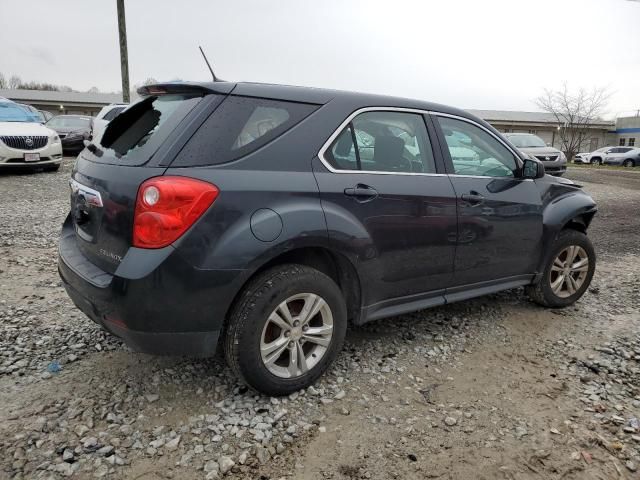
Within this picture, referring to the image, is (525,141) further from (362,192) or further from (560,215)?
(362,192)

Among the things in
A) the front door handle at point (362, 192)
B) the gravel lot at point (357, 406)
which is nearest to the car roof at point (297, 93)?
the front door handle at point (362, 192)

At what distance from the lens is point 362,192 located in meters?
2.94

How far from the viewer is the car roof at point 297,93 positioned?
2.71 m

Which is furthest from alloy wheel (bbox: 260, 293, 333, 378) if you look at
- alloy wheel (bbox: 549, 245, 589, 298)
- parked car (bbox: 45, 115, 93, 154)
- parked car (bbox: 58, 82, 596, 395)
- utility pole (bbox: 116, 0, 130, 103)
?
utility pole (bbox: 116, 0, 130, 103)

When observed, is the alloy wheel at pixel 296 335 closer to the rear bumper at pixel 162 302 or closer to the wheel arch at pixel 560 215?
the rear bumper at pixel 162 302

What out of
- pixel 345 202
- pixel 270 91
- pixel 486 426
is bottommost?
pixel 486 426

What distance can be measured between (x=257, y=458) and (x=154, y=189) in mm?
1402

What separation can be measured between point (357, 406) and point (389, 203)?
48.3 inches

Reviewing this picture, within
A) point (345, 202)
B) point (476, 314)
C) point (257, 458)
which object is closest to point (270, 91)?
point (345, 202)

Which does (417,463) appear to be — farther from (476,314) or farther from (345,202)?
(476,314)

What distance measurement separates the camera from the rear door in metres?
2.88

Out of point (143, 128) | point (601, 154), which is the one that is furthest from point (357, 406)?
point (601, 154)

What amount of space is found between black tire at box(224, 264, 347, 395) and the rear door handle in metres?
0.50

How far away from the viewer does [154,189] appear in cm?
239
